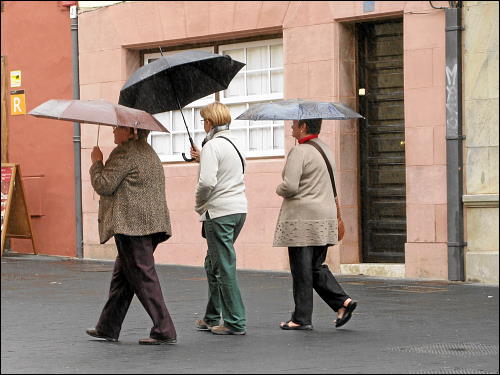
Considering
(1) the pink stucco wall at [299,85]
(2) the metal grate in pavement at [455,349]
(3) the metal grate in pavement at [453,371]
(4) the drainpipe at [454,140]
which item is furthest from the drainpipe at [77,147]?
(3) the metal grate in pavement at [453,371]

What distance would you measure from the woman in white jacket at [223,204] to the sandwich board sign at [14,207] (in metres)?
9.07

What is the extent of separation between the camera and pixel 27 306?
37.8 feet

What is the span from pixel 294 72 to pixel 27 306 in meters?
5.86

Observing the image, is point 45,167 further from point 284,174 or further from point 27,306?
point 284,174

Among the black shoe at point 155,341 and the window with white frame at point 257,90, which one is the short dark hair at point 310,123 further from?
the window with white frame at point 257,90

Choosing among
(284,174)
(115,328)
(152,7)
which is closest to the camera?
(115,328)

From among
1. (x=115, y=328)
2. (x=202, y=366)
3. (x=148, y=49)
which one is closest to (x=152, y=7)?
(x=148, y=49)

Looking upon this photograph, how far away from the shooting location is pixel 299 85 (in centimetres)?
1612

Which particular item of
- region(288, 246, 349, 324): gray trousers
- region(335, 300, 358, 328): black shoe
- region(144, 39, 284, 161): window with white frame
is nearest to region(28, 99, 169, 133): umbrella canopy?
region(288, 246, 349, 324): gray trousers

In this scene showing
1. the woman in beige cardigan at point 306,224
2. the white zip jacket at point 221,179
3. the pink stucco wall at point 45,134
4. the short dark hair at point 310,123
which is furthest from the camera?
the pink stucco wall at point 45,134

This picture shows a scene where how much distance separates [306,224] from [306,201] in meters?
0.18

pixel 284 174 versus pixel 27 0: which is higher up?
pixel 27 0

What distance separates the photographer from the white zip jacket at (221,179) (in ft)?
30.9

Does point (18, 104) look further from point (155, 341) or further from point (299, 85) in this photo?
point (155, 341)
